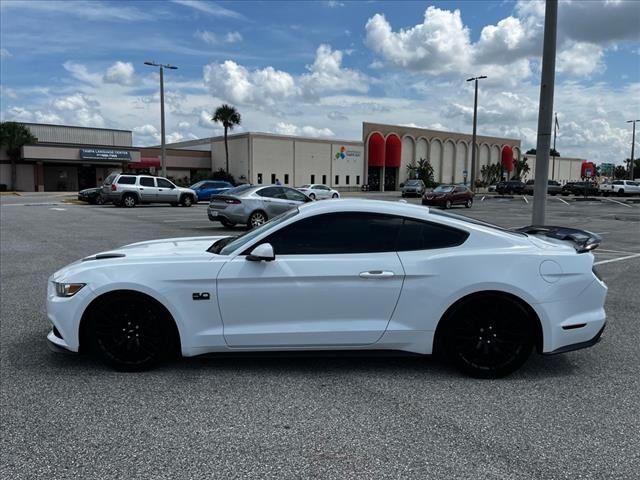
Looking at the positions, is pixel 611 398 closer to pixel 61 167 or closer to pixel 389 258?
pixel 389 258

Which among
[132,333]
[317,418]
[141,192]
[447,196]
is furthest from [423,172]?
[317,418]

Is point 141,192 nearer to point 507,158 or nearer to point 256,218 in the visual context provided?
point 256,218

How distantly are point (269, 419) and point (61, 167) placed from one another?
53372 mm

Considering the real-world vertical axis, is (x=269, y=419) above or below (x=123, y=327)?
below

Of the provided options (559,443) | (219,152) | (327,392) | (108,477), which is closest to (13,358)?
(108,477)

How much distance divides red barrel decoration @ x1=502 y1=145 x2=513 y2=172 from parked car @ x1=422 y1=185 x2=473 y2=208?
176 feet

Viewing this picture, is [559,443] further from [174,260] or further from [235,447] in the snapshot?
[174,260]

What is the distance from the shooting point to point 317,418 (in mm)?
3508

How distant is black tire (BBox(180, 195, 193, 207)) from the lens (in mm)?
28969

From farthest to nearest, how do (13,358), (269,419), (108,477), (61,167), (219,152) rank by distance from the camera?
(219,152), (61,167), (13,358), (269,419), (108,477)

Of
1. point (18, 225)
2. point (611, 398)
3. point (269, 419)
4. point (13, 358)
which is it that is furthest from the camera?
point (18, 225)

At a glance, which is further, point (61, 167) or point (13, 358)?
point (61, 167)

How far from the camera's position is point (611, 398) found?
12.7 ft

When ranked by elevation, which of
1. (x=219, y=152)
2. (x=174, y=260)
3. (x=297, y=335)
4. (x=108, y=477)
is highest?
(x=219, y=152)
